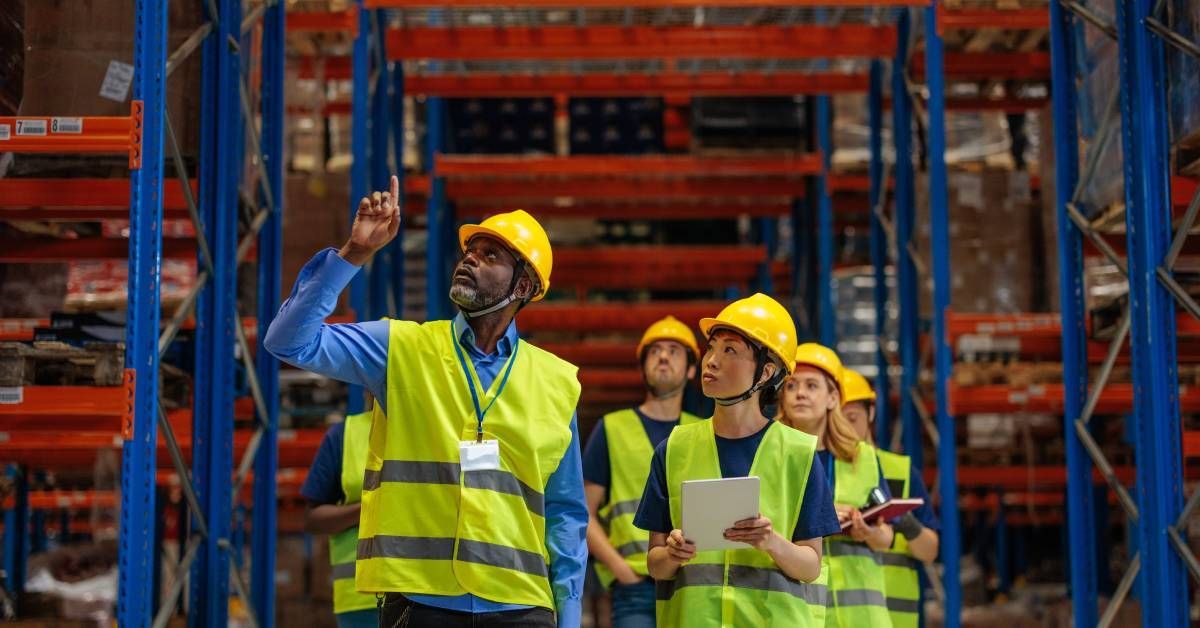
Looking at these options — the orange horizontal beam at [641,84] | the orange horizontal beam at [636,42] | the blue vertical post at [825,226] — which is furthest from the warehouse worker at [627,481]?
the blue vertical post at [825,226]

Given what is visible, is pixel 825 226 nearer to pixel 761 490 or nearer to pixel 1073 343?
pixel 1073 343

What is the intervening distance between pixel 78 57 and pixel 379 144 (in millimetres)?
4211

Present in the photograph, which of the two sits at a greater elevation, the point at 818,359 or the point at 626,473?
the point at 818,359

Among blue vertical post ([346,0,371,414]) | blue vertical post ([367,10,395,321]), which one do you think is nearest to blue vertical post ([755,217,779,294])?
blue vertical post ([367,10,395,321])

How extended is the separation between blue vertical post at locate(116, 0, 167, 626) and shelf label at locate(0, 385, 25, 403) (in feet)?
3.56

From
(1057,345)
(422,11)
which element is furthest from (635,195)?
(1057,345)

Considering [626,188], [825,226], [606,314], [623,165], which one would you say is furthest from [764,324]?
[606,314]

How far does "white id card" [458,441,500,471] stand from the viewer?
4.35m

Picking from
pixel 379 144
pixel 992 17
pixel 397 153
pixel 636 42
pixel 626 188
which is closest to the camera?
pixel 992 17

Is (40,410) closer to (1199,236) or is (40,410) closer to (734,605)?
(734,605)

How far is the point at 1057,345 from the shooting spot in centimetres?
945

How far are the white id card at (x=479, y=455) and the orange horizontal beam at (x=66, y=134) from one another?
2.09 metres

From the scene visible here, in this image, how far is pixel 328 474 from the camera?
647 centimetres

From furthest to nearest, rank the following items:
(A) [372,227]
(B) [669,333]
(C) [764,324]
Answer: (B) [669,333], (C) [764,324], (A) [372,227]
